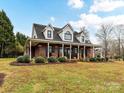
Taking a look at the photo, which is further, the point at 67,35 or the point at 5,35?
the point at 5,35

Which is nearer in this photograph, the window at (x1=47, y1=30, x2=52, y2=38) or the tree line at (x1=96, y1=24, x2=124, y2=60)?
the window at (x1=47, y1=30, x2=52, y2=38)

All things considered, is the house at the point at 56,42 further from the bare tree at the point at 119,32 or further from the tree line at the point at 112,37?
the bare tree at the point at 119,32

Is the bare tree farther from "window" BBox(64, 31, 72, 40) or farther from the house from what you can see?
"window" BBox(64, 31, 72, 40)

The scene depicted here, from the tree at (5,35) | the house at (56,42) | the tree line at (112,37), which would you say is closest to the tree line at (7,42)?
the tree at (5,35)

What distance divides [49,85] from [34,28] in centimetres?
2106

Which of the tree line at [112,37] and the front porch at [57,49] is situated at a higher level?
the tree line at [112,37]

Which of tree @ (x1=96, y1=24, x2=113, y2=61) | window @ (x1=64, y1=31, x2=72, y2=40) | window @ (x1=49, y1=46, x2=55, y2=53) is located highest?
tree @ (x1=96, y1=24, x2=113, y2=61)

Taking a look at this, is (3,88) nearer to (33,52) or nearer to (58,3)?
(58,3)

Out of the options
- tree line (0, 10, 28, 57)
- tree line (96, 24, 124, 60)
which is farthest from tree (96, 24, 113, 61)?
tree line (0, 10, 28, 57)

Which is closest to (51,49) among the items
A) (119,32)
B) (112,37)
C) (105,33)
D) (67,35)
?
(67,35)

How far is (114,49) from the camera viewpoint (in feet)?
184

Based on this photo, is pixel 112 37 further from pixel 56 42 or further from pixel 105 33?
pixel 56 42

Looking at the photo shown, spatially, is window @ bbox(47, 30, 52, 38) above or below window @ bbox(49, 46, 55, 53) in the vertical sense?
above

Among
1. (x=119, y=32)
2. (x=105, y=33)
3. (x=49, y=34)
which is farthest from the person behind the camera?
(x=119, y=32)
